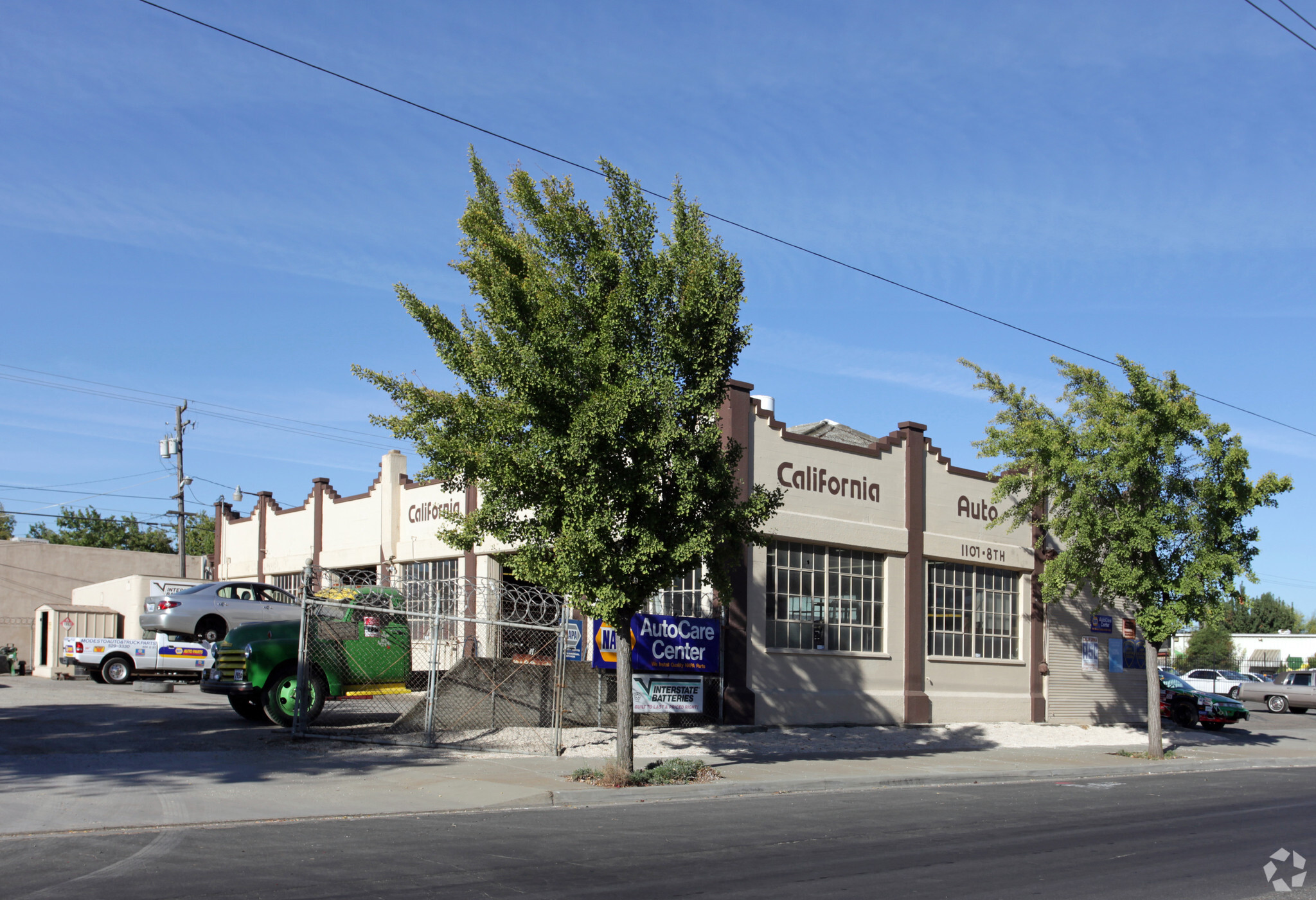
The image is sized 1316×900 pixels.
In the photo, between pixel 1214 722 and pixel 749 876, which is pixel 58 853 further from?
pixel 1214 722

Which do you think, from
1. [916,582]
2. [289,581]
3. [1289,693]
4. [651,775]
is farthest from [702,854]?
[1289,693]

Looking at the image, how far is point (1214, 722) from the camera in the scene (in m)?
30.7

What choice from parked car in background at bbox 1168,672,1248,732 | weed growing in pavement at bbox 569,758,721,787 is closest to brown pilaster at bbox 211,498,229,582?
weed growing in pavement at bbox 569,758,721,787

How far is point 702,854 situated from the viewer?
31.9 ft

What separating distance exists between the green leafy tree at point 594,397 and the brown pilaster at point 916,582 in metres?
9.95

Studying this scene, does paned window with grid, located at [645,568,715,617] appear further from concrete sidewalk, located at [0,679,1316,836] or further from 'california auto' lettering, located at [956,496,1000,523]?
'california auto' lettering, located at [956,496,1000,523]

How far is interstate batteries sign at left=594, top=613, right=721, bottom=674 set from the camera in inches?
777

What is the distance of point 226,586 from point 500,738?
9755 mm

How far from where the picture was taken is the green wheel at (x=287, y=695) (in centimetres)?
1738

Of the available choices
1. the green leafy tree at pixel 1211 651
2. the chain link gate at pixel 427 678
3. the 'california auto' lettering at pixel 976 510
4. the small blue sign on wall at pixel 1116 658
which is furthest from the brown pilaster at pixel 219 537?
the green leafy tree at pixel 1211 651

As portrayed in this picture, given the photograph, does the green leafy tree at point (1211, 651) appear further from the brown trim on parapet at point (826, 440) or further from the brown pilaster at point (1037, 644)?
the brown trim on parapet at point (826, 440)

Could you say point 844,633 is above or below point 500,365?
below

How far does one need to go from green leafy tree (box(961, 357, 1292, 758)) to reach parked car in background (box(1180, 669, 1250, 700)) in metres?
24.5

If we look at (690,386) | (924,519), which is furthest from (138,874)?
(924,519)
